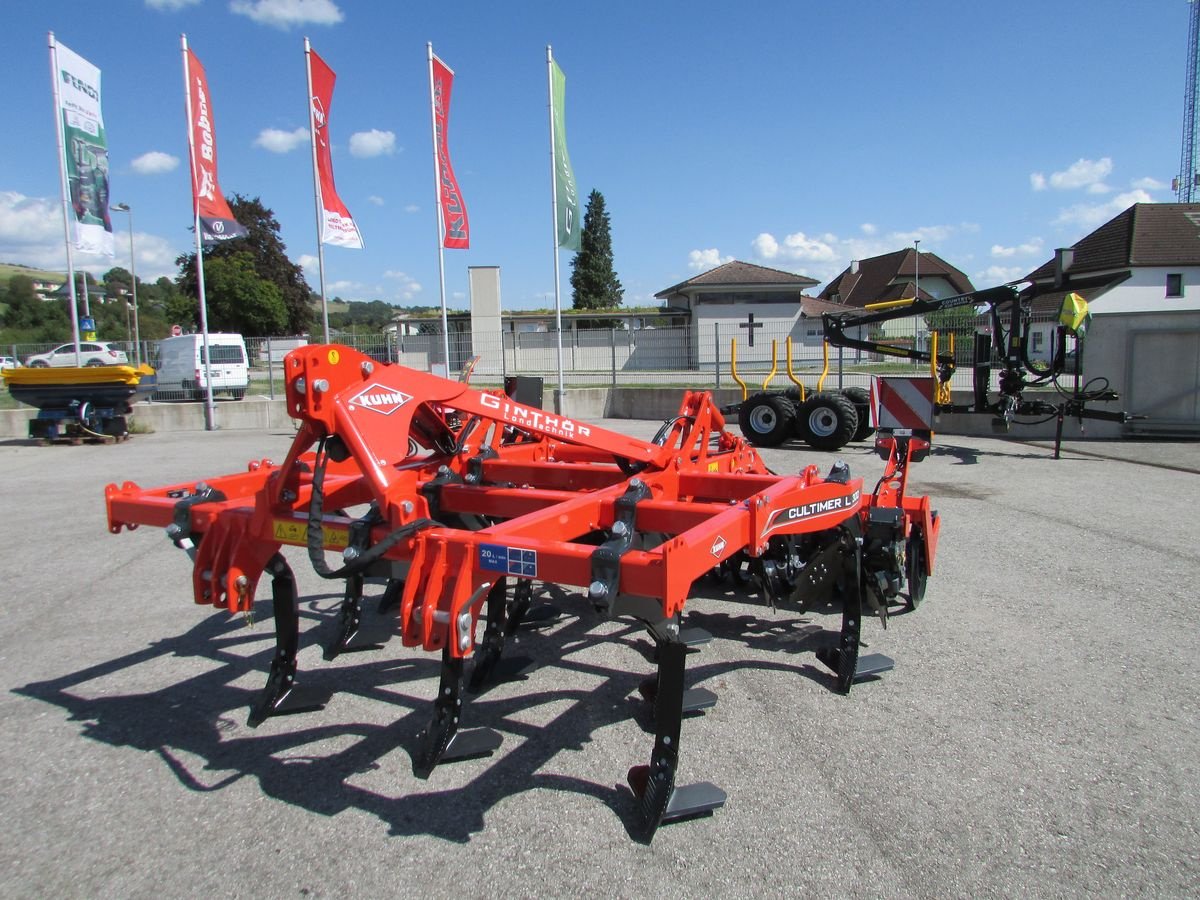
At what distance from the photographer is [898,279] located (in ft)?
185

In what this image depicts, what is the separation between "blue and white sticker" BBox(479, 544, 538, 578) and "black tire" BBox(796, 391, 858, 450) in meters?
10.5

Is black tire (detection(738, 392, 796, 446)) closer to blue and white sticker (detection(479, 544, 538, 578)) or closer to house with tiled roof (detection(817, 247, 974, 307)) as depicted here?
blue and white sticker (detection(479, 544, 538, 578))

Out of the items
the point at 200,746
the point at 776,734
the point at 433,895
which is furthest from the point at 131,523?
the point at 776,734

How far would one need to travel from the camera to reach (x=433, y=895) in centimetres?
243

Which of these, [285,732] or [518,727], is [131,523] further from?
[518,727]

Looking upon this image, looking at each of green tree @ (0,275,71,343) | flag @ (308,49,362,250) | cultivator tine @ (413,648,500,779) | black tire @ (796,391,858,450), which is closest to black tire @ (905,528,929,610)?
cultivator tine @ (413,648,500,779)

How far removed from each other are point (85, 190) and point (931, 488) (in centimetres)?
1625

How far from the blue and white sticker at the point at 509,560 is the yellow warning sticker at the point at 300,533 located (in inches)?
30.3

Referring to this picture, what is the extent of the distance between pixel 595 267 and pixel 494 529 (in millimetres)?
72232

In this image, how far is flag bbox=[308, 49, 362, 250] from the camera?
14.2 meters

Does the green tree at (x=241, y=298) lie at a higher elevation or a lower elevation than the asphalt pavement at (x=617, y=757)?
higher

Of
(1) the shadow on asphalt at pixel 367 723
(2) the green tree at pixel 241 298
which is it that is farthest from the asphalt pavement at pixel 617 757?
(2) the green tree at pixel 241 298

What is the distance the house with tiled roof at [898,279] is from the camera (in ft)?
182

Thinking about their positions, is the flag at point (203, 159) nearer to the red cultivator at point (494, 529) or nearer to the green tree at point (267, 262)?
the red cultivator at point (494, 529)
